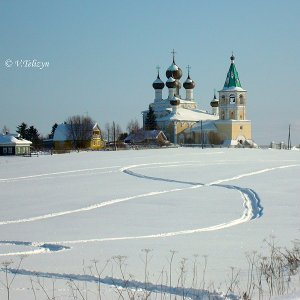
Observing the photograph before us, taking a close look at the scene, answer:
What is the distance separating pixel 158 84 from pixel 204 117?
9117 mm

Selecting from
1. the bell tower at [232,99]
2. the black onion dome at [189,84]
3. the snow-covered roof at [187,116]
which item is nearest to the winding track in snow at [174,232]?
the bell tower at [232,99]

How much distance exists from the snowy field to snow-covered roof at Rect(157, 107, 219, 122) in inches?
2057

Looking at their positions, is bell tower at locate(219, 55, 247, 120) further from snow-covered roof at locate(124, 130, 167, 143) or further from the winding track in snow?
the winding track in snow

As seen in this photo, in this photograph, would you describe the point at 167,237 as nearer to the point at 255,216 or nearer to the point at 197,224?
the point at 197,224

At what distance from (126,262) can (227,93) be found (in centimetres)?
7120

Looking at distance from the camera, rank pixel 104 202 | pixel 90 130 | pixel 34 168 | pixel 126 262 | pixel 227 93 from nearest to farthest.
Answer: pixel 126 262
pixel 104 202
pixel 34 168
pixel 90 130
pixel 227 93

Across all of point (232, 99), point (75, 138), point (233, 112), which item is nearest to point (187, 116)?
point (233, 112)

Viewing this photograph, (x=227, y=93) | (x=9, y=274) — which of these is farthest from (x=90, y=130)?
(x=9, y=274)

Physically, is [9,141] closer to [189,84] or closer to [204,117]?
[204,117]

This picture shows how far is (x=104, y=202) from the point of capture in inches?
699

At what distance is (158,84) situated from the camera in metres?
88.2

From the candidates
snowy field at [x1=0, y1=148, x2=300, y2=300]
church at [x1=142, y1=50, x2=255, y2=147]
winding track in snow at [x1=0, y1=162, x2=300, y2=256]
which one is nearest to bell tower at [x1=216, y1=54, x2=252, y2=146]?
church at [x1=142, y1=50, x2=255, y2=147]

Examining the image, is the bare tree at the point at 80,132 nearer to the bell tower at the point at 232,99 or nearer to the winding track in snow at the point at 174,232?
the bell tower at the point at 232,99

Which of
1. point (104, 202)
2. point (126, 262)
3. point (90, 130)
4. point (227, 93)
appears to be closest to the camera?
point (126, 262)
